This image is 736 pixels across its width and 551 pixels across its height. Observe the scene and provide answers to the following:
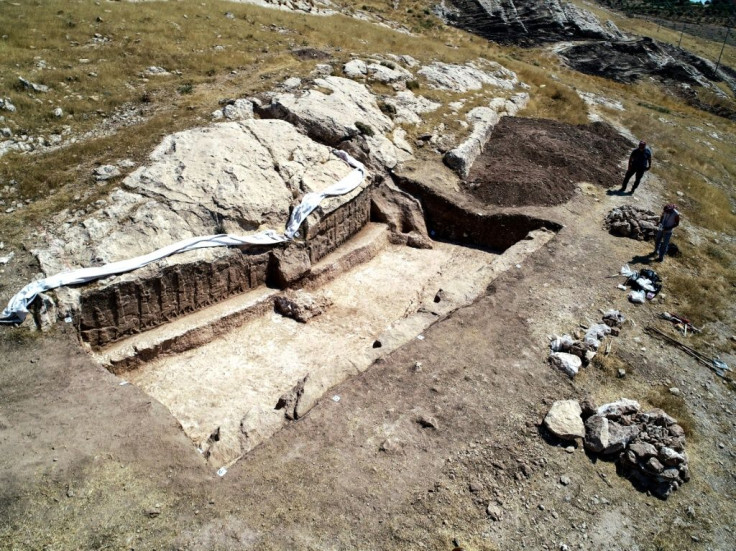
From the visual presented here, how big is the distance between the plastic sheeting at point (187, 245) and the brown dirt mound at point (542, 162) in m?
4.61

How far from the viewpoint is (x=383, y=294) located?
11.7 m

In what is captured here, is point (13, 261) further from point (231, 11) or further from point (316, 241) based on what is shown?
point (231, 11)

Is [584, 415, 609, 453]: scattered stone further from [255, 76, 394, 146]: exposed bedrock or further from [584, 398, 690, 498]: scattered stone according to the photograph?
[255, 76, 394, 146]: exposed bedrock

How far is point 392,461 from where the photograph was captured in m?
6.34

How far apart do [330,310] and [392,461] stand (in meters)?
5.15

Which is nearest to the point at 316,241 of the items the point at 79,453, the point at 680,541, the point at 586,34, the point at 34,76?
the point at 79,453

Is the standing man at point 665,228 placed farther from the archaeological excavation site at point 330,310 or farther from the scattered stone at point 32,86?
the scattered stone at point 32,86

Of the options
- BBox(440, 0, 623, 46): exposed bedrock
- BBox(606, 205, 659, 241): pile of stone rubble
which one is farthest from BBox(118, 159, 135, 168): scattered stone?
BBox(440, 0, 623, 46): exposed bedrock

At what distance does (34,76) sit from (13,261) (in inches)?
315

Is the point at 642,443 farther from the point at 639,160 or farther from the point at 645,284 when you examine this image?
the point at 639,160

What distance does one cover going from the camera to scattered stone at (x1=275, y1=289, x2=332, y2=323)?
34.4 feet

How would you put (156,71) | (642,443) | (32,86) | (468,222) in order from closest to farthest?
(642,443) < (32,86) < (468,222) < (156,71)

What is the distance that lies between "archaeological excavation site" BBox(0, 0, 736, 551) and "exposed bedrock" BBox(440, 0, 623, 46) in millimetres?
28305

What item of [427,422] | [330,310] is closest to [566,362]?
[427,422]
